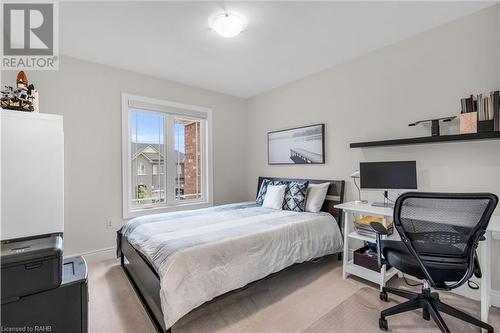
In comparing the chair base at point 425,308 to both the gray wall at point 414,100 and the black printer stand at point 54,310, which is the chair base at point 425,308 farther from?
the black printer stand at point 54,310

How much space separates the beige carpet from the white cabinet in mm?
941

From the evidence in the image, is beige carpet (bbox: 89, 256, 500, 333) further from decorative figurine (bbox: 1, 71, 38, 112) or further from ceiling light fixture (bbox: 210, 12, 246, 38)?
ceiling light fixture (bbox: 210, 12, 246, 38)

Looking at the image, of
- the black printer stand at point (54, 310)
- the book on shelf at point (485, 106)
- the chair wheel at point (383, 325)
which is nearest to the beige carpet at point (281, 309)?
the chair wheel at point (383, 325)

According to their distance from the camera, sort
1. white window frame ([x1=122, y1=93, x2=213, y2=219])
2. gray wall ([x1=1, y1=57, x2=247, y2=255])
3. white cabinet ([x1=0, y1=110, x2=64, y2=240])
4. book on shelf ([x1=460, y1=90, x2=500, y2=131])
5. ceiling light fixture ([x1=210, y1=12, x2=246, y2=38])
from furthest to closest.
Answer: white window frame ([x1=122, y1=93, x2=213, y2=219])
gray wall ([x1=1, y1=57, x2=247, y2=255])
ceiling light fixture ([x1=210, y1=12, x2=246, y2=38])
book on shelf ([x1=460, y1=90, x2=500, y2=131])
white cabinet ([x1=0, y1=110, x2=64, y2=240])

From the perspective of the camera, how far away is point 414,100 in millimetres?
2455

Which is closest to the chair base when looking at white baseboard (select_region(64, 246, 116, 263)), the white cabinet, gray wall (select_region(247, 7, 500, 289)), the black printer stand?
gray wall (select_region(247, 7, 500, 289))

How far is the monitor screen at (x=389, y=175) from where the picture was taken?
2352mm

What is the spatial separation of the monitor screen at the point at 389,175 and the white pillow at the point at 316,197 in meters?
0.54

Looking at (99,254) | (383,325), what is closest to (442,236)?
(383,325)

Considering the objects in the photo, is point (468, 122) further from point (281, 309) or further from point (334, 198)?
point (281, 309)

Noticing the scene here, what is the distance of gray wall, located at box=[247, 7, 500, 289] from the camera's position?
2062 mm

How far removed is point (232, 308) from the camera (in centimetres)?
197

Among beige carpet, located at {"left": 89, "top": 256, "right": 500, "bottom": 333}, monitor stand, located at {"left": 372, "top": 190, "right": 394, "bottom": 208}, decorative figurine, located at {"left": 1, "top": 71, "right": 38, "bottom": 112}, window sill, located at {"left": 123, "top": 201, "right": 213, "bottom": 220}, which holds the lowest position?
beige carpet, located at {"left": 89, "top": 256, "right": 500, "bottom": 333}

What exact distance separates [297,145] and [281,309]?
2334 millimetres
